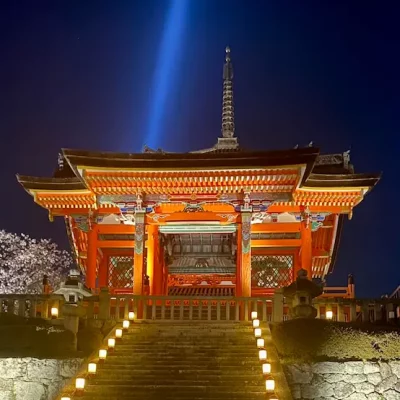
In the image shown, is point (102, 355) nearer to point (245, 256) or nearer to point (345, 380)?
point (345, 380)

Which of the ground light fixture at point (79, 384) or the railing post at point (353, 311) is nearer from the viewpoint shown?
the ground light fixture at point (79, 384)

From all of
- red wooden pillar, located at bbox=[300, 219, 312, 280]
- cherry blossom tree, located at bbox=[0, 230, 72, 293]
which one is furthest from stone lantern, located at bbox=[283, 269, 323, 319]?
cherry blossom tree, located at bbox=[0, 230, 72, 293]

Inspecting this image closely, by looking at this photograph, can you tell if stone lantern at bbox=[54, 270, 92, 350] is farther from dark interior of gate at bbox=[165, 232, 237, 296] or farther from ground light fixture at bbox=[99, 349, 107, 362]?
dark interior of gate at bbox=[165, 232, 237, 296]

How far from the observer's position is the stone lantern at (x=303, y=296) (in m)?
18.6

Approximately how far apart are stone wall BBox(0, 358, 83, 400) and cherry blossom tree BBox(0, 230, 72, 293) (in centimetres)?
2695

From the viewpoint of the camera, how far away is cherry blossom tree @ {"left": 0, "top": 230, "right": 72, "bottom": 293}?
4519 cm

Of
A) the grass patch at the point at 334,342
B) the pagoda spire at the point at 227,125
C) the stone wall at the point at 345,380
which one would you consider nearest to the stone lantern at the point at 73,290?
the grass patch at the point at 334,342

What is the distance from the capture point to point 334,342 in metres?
17.5

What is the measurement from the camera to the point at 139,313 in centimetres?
2128

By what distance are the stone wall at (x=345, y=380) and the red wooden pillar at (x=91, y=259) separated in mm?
11292

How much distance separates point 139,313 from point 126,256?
9.22 metres

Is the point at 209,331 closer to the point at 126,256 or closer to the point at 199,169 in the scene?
the point at 199,169

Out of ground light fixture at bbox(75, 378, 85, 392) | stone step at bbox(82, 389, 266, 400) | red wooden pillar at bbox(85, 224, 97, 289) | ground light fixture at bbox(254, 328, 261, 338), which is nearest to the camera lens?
stone step at bbox(82, 389, 266, 400)

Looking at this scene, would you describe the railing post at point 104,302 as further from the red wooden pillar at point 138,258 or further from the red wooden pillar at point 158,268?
the red wooden pillar at point 158,268
